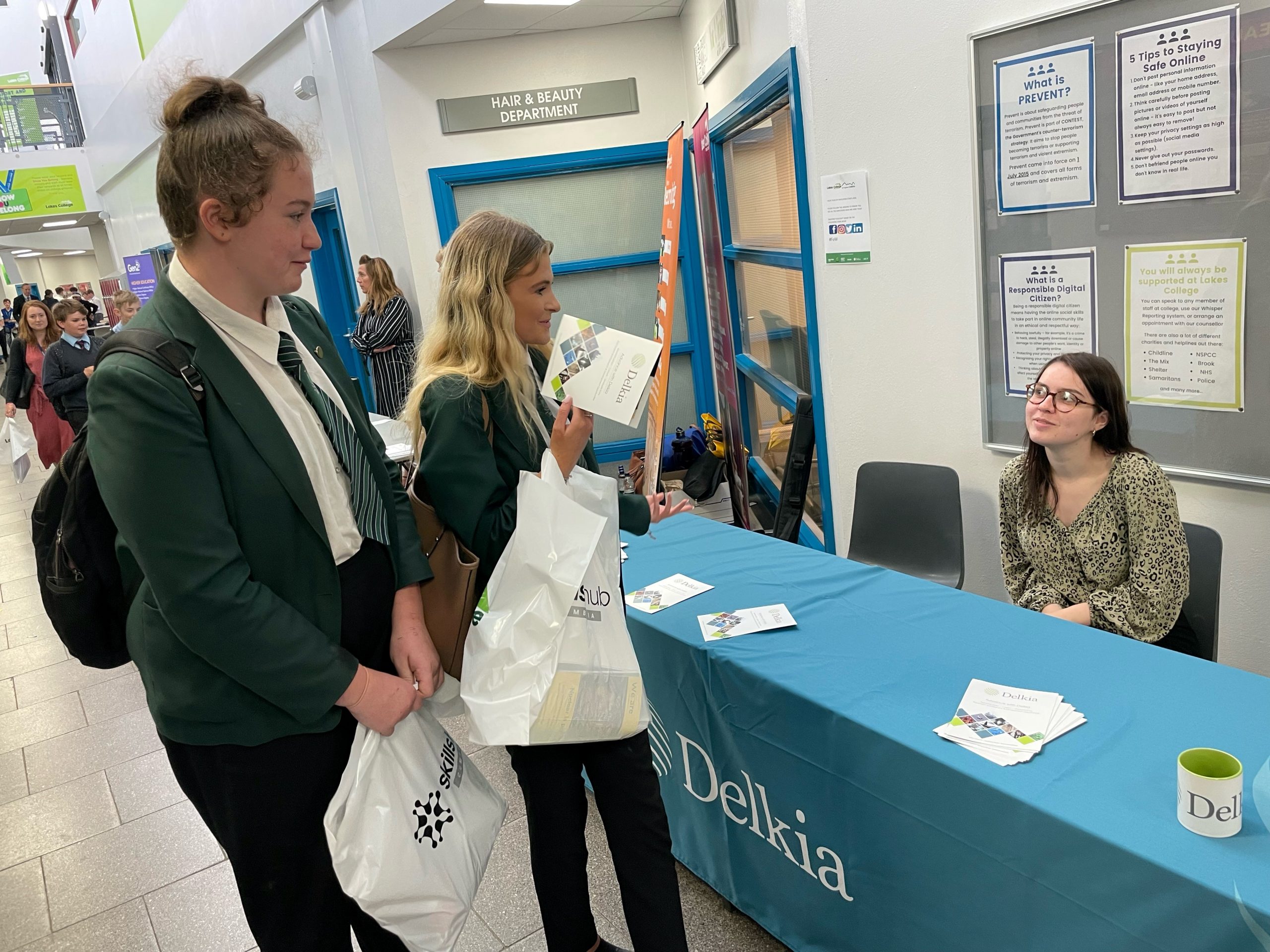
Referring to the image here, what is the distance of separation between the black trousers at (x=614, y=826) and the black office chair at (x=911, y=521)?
152 cm

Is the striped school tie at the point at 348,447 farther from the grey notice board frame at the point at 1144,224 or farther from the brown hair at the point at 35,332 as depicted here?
the brown hair at the point at 35,332

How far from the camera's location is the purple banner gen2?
36.3 feet

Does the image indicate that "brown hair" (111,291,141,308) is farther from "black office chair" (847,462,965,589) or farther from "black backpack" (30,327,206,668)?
"black backpack" (30,327,206,668)

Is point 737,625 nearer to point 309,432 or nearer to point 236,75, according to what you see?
point 309,432

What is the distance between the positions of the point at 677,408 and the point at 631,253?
109 cm

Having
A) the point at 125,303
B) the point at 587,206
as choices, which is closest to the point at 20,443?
the point at 125,303

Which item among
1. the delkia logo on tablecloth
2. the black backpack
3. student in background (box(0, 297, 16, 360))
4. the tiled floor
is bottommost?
the tiled floor

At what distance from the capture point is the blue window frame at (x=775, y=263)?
10.6 ft

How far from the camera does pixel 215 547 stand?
1099 mm

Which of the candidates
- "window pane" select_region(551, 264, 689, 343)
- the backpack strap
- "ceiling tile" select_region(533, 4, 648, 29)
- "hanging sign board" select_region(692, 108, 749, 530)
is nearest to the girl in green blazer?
the backpack strap

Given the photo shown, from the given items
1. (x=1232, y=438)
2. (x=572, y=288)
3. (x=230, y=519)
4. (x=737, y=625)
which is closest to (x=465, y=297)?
(x=230, y=519)

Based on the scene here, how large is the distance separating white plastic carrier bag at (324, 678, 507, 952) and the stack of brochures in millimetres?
800

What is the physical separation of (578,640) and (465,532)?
27 cm

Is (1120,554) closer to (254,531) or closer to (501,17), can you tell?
(254,531)
